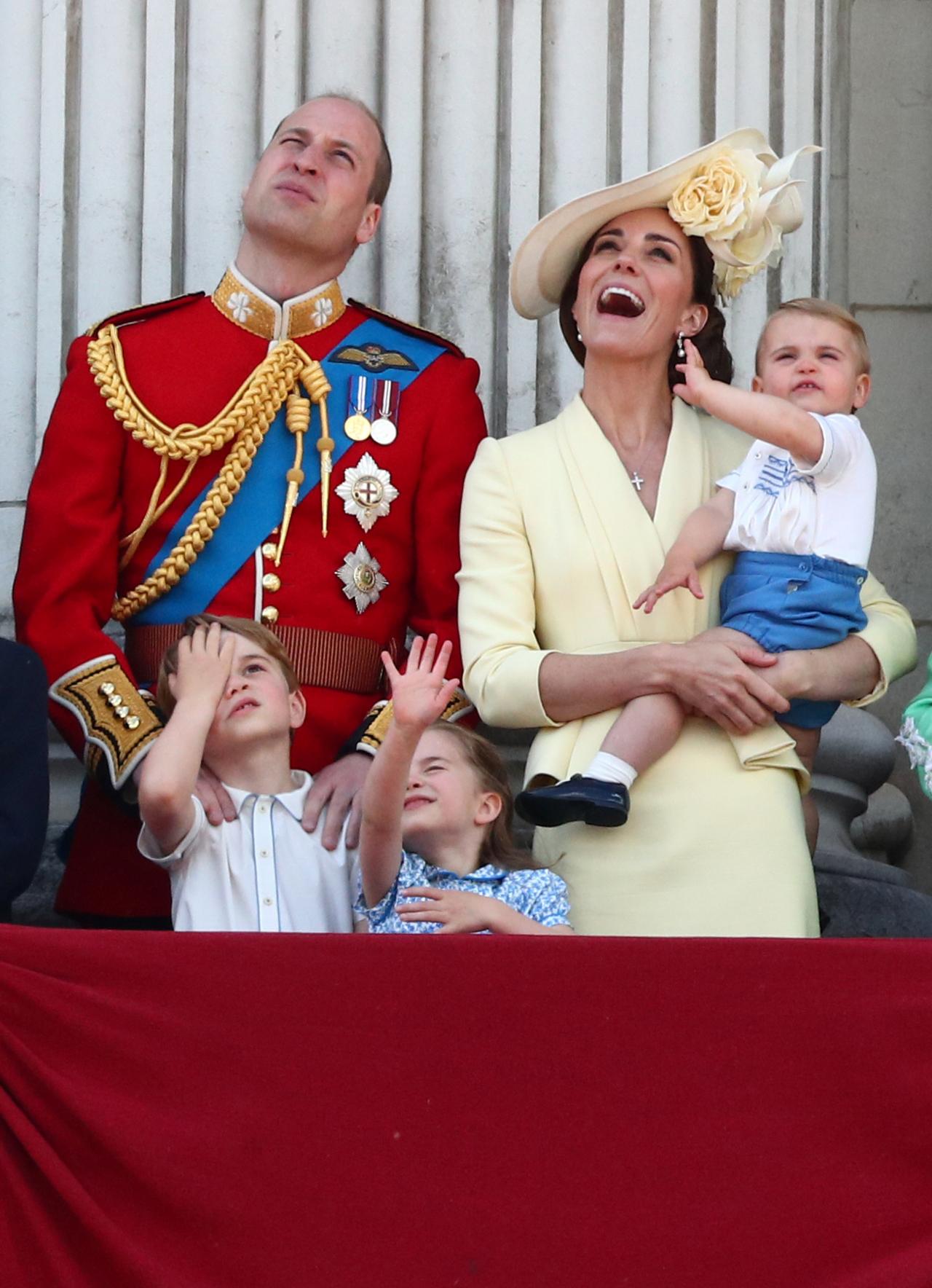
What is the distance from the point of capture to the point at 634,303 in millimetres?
4055

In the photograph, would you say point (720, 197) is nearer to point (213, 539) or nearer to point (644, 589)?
point (644, 589)

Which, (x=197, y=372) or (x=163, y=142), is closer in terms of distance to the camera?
(x=197, y=372)

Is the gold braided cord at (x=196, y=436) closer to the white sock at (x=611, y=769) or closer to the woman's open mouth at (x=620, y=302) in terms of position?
the woman's open mouth at (x=620, y=302)

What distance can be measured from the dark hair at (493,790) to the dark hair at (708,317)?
78cm

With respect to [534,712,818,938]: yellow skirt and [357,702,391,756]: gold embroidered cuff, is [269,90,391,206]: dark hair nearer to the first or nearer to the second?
[357,702,391,756]: gold embroidered cuff

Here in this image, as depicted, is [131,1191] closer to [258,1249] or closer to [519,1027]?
[258,1249]

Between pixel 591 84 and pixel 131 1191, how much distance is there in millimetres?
2962

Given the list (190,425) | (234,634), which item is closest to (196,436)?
(190,425)

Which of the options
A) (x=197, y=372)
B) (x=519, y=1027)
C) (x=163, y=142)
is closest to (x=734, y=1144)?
(x=519, y=1027)

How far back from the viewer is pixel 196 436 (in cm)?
413

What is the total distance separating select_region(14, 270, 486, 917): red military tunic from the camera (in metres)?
3.95

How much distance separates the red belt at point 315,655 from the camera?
407 centimetres

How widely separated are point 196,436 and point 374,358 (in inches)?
14.3

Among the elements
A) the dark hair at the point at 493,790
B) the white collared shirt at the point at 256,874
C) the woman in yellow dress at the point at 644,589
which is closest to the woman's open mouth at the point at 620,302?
the woman in yellow dress at the point at 644,589
